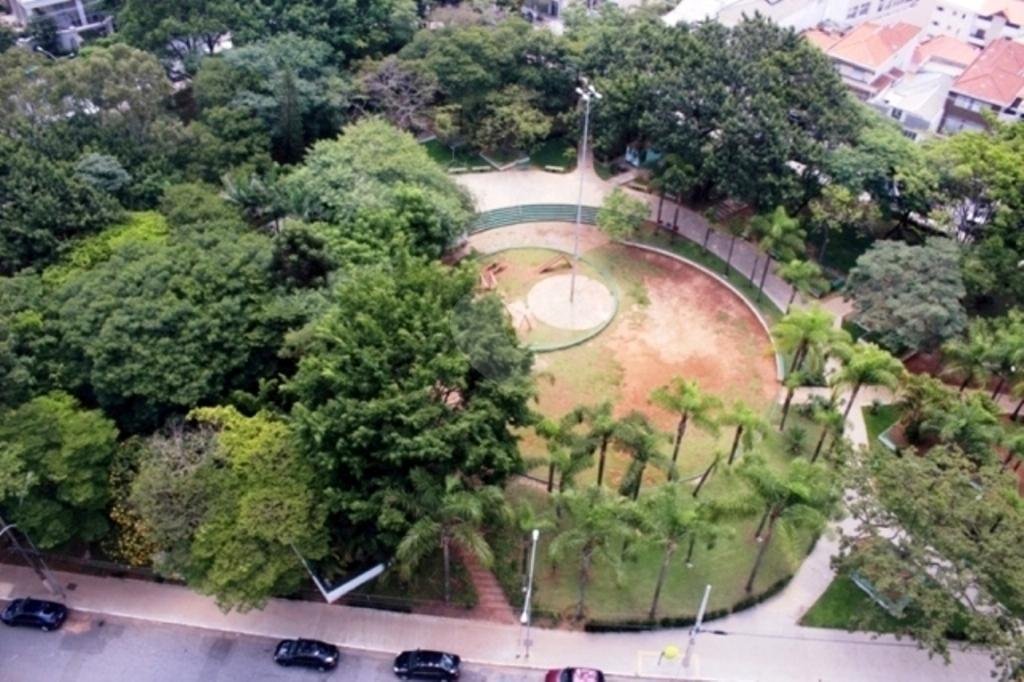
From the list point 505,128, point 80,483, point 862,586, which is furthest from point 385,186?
point 862,586

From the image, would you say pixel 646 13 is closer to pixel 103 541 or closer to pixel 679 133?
pixel 679 133

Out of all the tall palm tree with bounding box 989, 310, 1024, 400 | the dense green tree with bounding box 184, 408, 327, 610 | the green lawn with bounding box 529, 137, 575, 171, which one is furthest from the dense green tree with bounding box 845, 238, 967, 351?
the dense green tree with bounding box 184, 408, 327, 610

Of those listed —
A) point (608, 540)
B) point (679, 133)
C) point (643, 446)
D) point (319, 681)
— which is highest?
point (679, 133)

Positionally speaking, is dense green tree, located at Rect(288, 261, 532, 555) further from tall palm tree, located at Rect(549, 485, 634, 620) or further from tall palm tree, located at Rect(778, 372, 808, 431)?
tall palm tree, located at Rect(778, 372, 808, 431)

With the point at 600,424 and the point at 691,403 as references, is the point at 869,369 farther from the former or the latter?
the point at 600,424

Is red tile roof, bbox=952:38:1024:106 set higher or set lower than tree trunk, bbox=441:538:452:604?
higher

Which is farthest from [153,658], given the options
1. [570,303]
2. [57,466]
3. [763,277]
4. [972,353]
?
[972,353]

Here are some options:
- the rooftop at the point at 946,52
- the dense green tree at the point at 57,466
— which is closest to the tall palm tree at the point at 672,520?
the dense green tree at the point at 57,466
